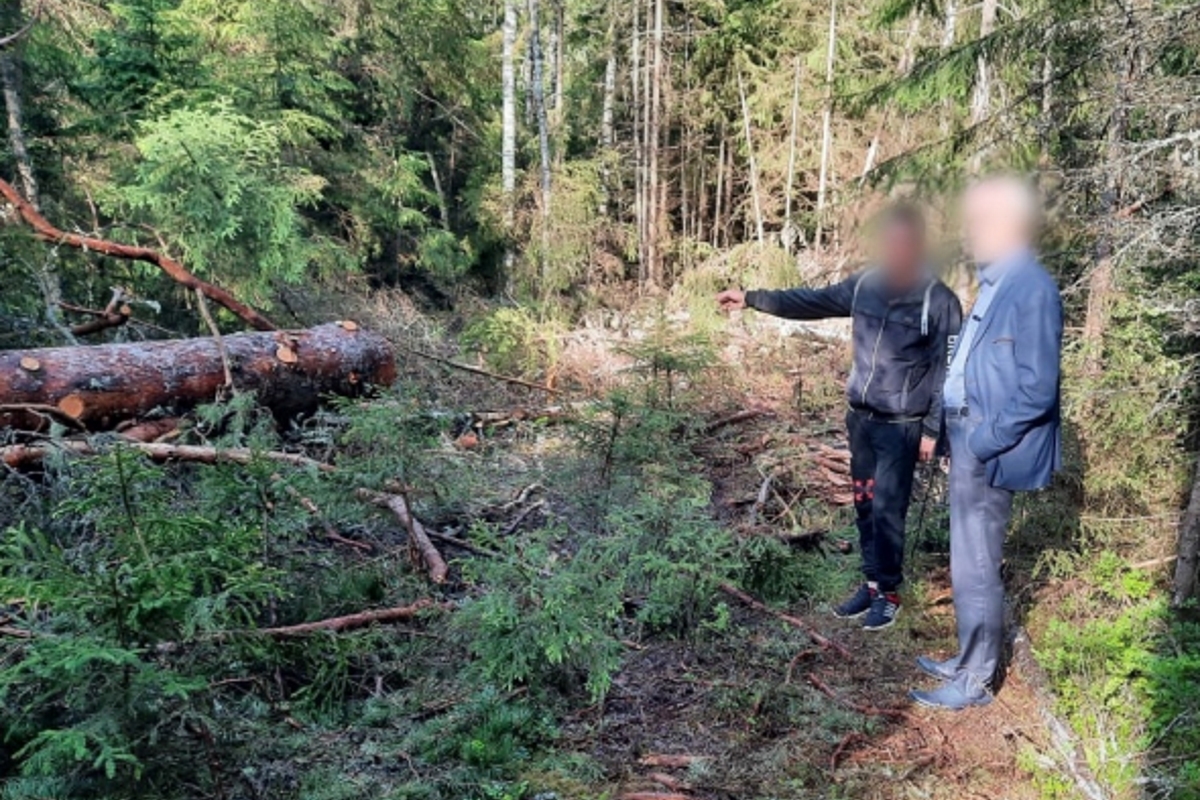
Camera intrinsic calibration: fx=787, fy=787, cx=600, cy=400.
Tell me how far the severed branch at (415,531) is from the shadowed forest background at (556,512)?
0.12ft

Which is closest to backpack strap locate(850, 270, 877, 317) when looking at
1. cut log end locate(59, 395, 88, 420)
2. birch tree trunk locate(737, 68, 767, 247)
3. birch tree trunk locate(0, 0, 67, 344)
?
cut log end locate(59, 395, 88, 420)

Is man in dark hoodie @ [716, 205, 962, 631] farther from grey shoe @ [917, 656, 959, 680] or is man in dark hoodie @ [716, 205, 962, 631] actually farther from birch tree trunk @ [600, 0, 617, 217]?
birch tree trunk @ [600, 0, 617, 217]

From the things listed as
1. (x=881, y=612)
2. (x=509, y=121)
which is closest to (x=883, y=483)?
(x=881, y=612)

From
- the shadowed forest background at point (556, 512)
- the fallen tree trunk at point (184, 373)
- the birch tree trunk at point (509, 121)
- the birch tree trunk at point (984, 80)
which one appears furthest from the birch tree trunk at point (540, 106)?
the fallen tree trunk at point (184, 373)

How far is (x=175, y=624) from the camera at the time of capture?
2531mm

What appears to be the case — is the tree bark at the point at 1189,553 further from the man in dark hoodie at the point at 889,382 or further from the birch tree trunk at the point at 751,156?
the birch tree trunk at the point at 751,156

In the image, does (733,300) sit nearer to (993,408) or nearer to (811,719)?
(993,408)

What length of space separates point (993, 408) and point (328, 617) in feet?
10.5

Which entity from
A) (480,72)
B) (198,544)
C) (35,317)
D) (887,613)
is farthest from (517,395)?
(480,72)

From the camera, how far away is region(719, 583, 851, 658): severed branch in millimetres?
3871

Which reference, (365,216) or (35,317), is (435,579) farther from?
(365,216)

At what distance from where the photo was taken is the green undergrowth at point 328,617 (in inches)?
92.4

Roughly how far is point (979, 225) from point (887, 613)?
2.01 meters

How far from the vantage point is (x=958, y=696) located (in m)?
A: 3.37
